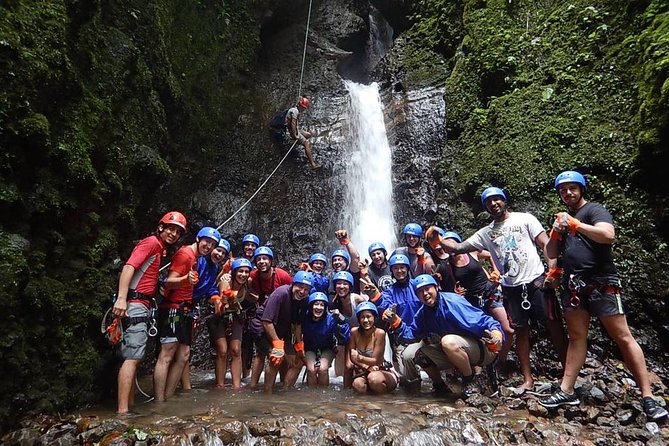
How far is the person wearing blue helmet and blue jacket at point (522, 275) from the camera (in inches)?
215

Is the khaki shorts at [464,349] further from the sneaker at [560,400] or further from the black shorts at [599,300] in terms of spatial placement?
the black shorts at [599,300]

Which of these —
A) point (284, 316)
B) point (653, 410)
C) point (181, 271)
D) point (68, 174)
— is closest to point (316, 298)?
point (284, 316)

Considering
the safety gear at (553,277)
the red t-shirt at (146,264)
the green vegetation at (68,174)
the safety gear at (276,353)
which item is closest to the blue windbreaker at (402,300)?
the safety gear at (276,353)

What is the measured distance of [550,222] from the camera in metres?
7.53

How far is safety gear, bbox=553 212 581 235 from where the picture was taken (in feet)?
14.5

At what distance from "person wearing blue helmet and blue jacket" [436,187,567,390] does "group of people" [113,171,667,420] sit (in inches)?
0.6

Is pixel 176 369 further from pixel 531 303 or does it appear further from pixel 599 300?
pixel 599 300

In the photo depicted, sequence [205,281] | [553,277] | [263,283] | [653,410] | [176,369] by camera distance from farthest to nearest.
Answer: [263,283] < [205,281] < [176,369] < [553,277] < [653,410]

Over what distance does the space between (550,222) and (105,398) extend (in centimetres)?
760

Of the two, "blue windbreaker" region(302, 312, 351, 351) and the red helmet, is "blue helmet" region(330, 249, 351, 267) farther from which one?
the red helmet

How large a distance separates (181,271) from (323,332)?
222 cm

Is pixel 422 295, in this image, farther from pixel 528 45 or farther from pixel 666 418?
pixel 528 45

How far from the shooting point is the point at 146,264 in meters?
5.09

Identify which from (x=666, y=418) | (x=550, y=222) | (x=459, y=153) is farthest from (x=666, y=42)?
Result: (x=666, y=418)
